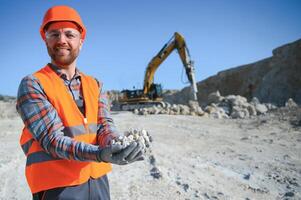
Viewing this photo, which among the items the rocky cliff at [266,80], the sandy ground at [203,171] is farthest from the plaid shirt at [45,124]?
the rocky cliff at [266,80]

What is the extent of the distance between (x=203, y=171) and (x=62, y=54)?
3135 millimetres

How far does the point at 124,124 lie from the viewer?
8891 millimetres

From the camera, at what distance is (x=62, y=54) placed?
145 cm

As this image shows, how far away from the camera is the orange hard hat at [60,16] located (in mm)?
1416

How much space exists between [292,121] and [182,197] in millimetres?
6919

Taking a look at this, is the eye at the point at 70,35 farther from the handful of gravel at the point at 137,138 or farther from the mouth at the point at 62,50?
the handful of gravel at the point at 137,138

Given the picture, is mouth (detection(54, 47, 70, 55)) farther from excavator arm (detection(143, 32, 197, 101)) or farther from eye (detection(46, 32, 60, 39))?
excavator arm (detection(143, 32, 197, 101))

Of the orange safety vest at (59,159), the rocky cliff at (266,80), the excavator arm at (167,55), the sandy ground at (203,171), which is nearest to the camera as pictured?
the orange safety vest at (59,159)

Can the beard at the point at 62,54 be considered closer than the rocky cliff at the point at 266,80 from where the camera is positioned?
Yes

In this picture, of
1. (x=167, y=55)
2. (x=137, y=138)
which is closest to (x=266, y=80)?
(x=167, y=55)

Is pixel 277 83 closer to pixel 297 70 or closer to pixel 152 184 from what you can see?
pixel 297 70

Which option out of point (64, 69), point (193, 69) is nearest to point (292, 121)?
point (193, 69)

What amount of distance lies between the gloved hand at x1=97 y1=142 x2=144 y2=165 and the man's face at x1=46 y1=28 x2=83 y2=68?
1.72 ft

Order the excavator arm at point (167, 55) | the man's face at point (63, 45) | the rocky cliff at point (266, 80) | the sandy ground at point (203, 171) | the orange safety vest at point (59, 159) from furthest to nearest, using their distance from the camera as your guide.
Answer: the rocky cliff at point (266, 80), the excavator arm at point (167, 55), the sandy ground at point (203, 171), the man's face at point (63, 45), the orange safety vest at point (59, 159)
